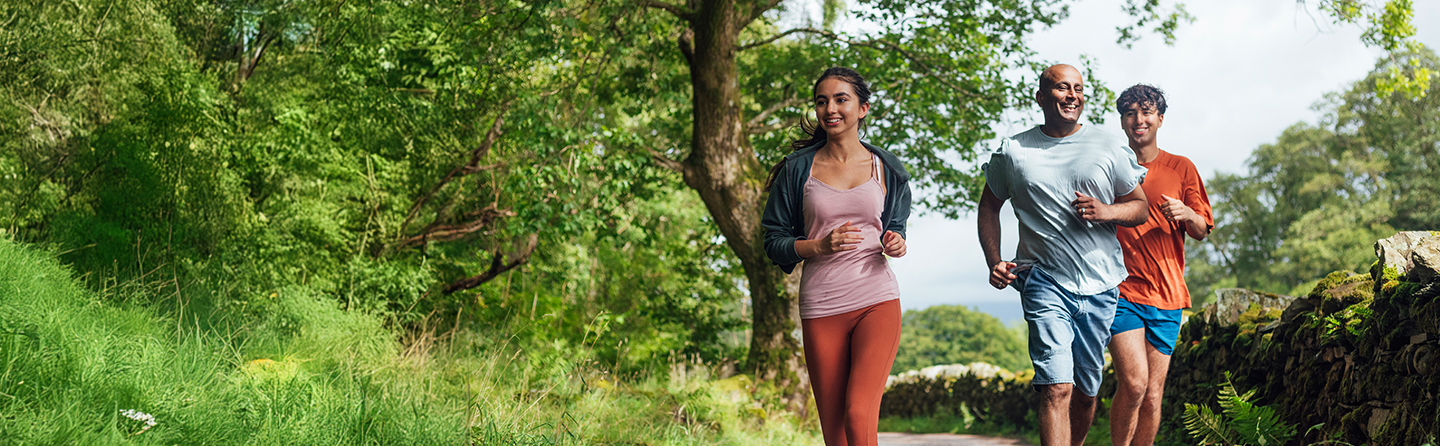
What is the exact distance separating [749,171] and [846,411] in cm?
713

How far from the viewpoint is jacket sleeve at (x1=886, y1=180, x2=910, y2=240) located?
347 cm

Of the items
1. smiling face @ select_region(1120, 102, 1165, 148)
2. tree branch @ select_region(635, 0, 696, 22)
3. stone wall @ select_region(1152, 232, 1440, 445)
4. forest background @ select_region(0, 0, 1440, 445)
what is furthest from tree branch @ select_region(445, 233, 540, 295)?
smiling face @ select_region(1120, 102, 1165, 148)

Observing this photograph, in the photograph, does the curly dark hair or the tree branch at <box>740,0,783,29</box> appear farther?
the tree branch at <box>740,0,783,29</box>

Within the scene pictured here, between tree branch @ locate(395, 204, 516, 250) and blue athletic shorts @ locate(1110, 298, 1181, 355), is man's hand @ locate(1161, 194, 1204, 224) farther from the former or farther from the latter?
tree branch @ locate(395, 204, 516, 250)

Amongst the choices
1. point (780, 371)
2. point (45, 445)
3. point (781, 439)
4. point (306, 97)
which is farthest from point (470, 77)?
point (45, 445)

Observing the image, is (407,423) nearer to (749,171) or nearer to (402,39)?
(749,171)

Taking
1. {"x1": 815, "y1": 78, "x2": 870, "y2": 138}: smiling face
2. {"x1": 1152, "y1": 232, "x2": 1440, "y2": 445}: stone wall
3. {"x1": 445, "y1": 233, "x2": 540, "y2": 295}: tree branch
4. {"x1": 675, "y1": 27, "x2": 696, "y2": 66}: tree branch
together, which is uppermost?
{"x1": 675, "y1": 27, "x2": 696, "y2": 66}: tree branch

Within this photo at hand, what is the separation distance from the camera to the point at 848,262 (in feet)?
11.0

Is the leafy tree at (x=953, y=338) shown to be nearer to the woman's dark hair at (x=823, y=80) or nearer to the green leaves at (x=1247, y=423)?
the green leaves at (x=1247, y=423)

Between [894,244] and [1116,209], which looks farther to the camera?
[1116,209]

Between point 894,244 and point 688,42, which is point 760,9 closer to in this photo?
point 688,42

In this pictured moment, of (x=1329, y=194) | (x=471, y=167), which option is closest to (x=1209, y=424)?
(x=471, y=167)

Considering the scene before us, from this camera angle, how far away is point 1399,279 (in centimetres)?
461

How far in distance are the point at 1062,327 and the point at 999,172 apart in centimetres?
74
